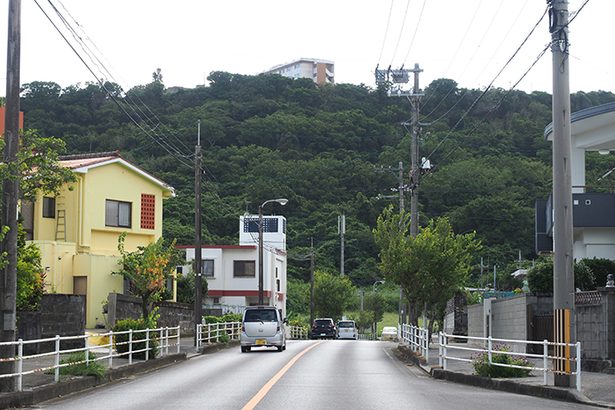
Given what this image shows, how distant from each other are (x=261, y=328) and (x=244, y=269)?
37.2 m

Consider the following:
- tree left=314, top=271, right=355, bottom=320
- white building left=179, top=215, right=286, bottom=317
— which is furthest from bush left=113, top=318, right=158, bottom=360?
tree left=314, top=271, right=355, bottom=320

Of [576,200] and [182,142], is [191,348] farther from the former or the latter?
[182,142]

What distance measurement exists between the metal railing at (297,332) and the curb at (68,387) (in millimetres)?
42654

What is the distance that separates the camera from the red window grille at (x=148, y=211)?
1750 inches

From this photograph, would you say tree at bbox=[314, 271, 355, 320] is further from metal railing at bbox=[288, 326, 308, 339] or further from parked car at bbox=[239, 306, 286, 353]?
parked car at bbox=[239, 306, 286, 353]

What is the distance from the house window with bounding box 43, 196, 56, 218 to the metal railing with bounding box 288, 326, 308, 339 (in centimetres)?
3153

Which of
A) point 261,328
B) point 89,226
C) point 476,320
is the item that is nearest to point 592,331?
point 261,328

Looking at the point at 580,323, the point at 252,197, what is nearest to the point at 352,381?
the point at 580,323

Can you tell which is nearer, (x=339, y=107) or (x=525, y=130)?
(x=525, y=130)

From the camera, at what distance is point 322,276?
80.2m

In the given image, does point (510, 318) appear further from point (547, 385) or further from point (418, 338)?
point (547, 385)

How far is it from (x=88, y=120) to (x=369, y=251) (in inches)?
1310

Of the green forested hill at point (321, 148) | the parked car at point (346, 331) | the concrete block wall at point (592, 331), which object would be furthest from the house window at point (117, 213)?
the parked car at point (346, 331)

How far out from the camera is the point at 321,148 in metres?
77.5
